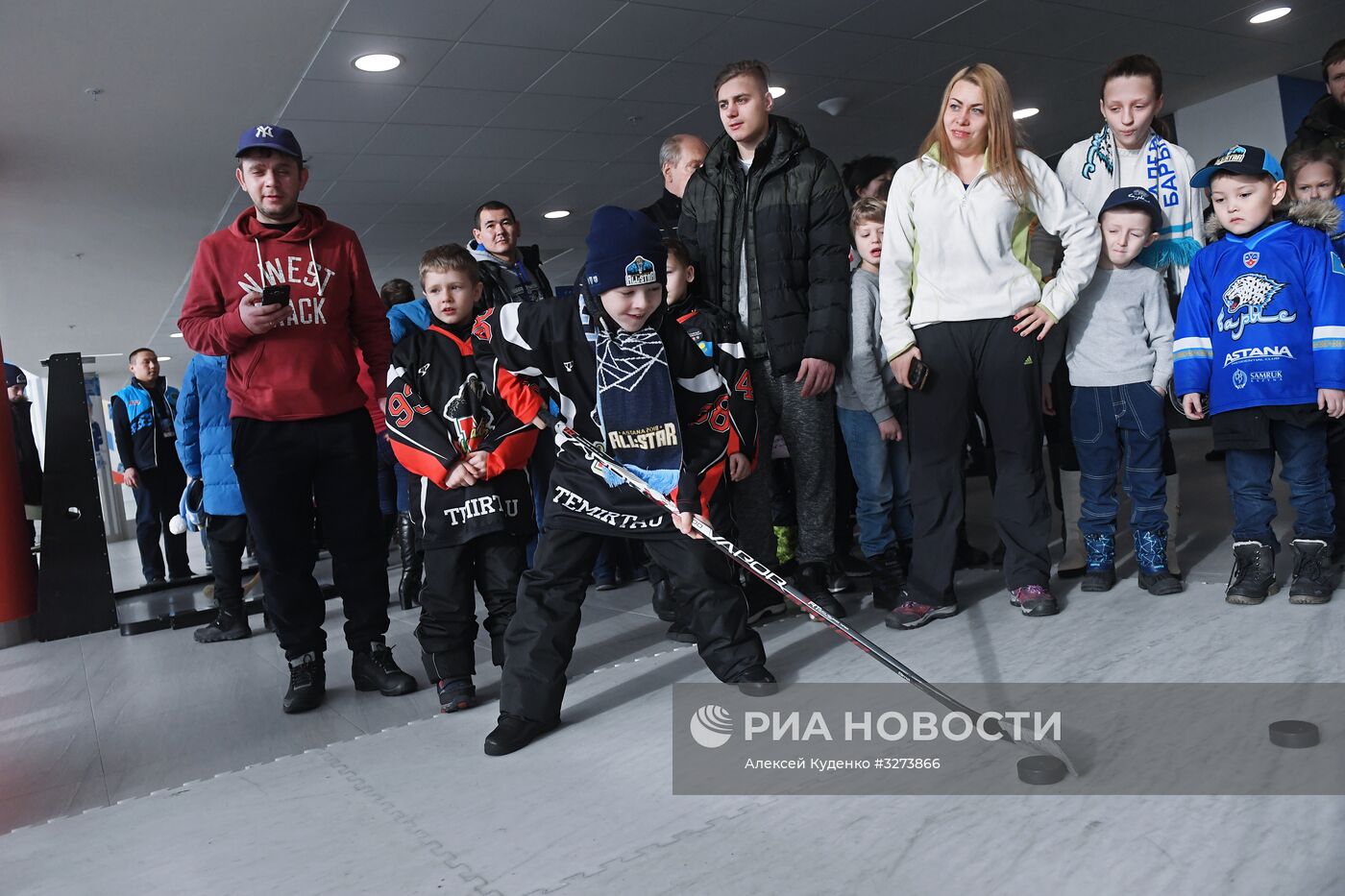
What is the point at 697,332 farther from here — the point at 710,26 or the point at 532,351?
the point at 710,26

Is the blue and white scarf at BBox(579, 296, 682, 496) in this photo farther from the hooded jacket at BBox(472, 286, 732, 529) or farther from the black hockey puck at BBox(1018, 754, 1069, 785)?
the black hockey puck at BBox(1018, 754, 1069, 785)

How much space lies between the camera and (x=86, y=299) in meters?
11.2

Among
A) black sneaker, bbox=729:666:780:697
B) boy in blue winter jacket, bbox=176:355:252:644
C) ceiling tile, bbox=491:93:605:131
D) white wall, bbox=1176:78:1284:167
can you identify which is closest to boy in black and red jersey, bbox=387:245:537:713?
black sneaker, bbox=729:666:780:697

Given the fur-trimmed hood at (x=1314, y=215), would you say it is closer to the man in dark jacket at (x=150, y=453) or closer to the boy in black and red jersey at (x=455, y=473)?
the boy in black and red jersey at (x=455, y=473)

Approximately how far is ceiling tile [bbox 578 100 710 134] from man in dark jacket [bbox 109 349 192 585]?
10.7ft

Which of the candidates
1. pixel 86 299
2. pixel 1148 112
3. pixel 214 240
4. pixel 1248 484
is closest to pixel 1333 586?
pixel 1248 484

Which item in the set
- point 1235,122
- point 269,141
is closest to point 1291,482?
point 269,141

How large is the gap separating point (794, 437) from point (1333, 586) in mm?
1354

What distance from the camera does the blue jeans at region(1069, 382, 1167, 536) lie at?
2.57 meters

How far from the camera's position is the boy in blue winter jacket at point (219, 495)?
3.67m

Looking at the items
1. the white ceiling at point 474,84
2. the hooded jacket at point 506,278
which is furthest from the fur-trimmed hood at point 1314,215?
the white ceiling at point 474,84

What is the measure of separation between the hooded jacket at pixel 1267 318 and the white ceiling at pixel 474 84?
3408 millimetres

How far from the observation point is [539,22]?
5078 mm

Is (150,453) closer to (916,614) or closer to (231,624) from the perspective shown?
(231,624)
